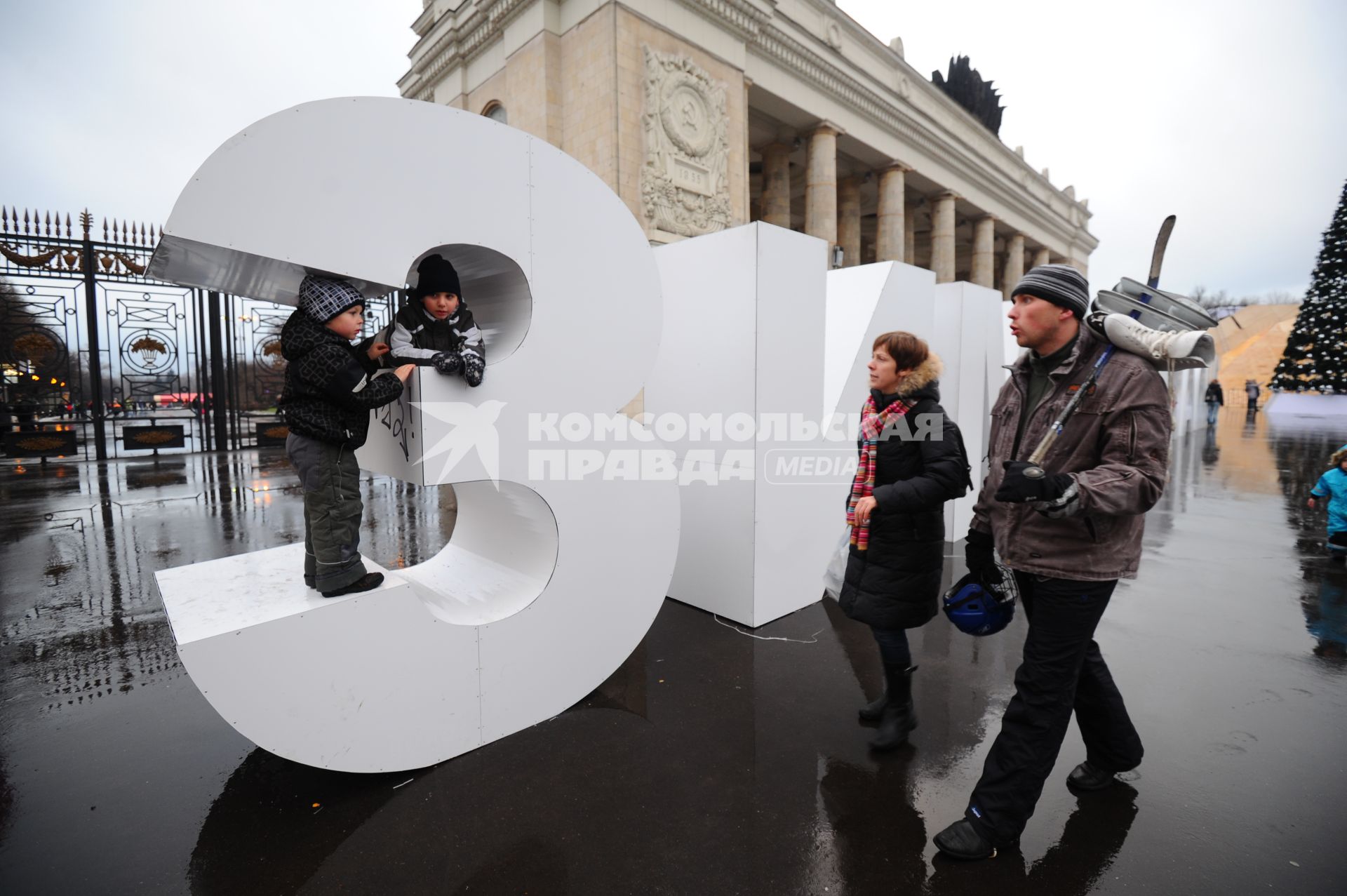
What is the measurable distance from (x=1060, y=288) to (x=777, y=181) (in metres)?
19.8

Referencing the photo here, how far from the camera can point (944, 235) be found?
24734mm

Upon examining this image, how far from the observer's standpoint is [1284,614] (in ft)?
15.6

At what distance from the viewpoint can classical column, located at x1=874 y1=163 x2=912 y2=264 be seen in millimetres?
21250

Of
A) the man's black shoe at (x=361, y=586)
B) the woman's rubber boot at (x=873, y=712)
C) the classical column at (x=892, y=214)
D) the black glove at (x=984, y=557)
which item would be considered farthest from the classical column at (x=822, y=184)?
the man's black shoe at (x=361, y=586)

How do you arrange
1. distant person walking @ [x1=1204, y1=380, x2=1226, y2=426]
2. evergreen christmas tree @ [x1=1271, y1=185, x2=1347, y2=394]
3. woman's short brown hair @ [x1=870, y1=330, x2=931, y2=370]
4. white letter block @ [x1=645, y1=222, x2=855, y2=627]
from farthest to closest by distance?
1. evergreen christmas tree @ [x1=1271, y1=185, x2=1347, y2=394]
2. distant person walking @ [x1=1204, y1=380, x2=1226, y2=426]
3. white letter block @ [x1=645, y1=222, x2=855, y2=627]
4. woman's short brown hair @ [x1=870, y1=330, x2=931, y2=370]

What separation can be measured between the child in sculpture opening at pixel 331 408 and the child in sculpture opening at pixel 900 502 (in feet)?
7.14

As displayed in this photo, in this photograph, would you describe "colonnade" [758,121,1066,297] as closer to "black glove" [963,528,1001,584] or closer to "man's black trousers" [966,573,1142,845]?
"black glove" [963,528,1001,584]

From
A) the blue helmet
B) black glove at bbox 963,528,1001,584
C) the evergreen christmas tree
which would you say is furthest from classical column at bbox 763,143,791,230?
the evergreen christmas tree

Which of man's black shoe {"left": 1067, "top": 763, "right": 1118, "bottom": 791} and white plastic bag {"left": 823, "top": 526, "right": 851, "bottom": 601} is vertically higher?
white plastic bag {"left": 823, "top": 526, "right": 851, "bottom": 601}

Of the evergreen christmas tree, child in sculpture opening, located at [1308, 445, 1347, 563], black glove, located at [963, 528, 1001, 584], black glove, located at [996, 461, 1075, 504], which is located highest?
the evergreen christmas tree

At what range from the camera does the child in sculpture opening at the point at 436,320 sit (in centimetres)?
278

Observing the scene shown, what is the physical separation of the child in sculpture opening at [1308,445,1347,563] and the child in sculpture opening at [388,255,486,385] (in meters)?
7.96

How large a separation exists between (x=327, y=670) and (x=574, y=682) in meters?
1.26

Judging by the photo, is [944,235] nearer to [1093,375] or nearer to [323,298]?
[1093,375]
